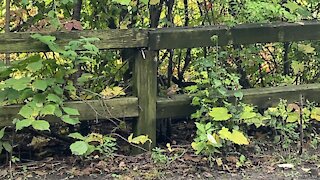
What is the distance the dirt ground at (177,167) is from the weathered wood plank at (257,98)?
1.13 feet

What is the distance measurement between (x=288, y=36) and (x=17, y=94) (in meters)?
2.60

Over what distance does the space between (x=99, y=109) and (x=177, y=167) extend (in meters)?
0.83

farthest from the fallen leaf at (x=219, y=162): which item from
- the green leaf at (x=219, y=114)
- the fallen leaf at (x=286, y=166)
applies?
the fallen leaf at (x=286, y=166)

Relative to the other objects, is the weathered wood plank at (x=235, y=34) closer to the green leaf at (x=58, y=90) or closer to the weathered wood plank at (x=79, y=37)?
the weathered wood plank at (x=79, y=37)

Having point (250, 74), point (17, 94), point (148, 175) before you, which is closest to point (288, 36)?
point (250, 74)

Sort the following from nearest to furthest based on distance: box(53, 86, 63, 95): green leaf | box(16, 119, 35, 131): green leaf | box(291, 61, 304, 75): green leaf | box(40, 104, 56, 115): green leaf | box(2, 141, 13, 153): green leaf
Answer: box(16, 119, 35, 131): green leaf < box(40, 104, 56, 115): green leaf < box(53, 86, 63, 95): green leaf < box(2, 141, 13, 153): green leaf < box(291, 61, 304, 75): green leaf

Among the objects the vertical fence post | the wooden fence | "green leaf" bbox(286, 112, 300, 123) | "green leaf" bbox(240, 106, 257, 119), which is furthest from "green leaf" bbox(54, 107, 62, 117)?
"green leaf" bbox(286, 112, 300, 123)

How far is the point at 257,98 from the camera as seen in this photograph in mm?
5309

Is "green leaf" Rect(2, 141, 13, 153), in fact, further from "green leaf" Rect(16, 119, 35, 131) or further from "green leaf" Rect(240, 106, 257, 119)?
"green leaf" Rect(240, 106, 257, 119)

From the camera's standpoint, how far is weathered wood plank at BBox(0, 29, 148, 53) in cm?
440

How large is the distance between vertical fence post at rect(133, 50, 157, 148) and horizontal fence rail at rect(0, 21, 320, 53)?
0.11 meters

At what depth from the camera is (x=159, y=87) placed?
18.1 feet

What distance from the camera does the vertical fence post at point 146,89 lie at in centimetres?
484

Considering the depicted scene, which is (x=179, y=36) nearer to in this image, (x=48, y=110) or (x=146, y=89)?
(x=146, y=89)
